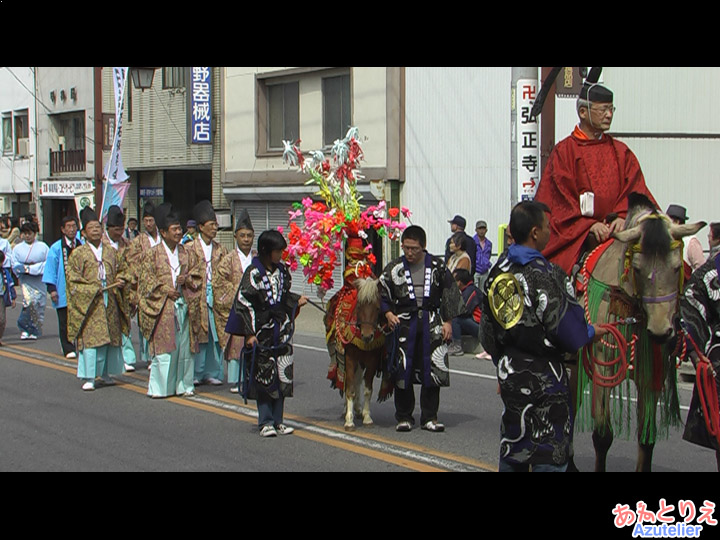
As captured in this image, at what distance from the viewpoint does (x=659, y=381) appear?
629cm

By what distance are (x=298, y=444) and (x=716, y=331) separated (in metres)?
3.90

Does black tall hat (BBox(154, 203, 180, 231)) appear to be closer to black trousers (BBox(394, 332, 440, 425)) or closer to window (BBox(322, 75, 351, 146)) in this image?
black trousers (BBox(394, 332, 440, 425))

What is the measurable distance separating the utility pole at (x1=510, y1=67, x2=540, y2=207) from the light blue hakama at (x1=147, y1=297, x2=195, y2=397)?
4.45m

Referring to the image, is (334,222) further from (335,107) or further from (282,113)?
(282,113)

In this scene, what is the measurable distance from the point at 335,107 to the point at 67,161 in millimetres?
17048

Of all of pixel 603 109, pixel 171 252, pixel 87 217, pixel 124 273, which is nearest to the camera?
pixel 603 109

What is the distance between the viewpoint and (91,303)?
447 inches

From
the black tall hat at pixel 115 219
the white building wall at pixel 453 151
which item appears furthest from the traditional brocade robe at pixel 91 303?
the white building wall at pixel 453 151

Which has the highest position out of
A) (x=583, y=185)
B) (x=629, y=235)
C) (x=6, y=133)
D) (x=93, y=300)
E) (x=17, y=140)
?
(x=6, y=133)

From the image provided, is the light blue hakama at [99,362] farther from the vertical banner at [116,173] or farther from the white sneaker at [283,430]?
the vertical banner at [116,173]

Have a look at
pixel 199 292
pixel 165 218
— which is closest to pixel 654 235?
pixel 199 292

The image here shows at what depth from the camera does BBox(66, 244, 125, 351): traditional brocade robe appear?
11.3 meters

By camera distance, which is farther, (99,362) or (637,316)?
(99,362)

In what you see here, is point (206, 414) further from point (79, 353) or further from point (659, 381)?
point (659, 381)
